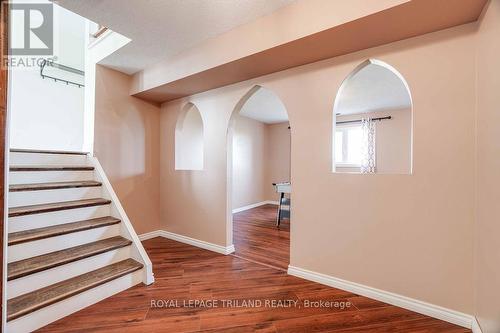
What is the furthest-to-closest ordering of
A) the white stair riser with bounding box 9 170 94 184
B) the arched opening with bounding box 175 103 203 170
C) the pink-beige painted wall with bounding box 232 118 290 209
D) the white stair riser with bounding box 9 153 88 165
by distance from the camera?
1. the pink-beige painted wall with bounding box 232 118 290 209
2. the arched opening with bounding box 175 103 203 170
3. the white stair riser with bounding box 9 153 88 165
4. the white stair riser with bounding box 9 170 94 184

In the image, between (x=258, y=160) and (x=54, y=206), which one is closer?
(x=54, y=206)

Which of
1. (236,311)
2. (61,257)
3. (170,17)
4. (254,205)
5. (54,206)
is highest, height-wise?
(170,17)

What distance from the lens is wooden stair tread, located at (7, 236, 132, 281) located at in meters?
1.54

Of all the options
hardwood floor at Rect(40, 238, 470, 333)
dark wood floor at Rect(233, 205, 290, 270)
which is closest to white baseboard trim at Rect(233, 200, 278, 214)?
dark wood floor at Rect(233, 205, 290, 270)

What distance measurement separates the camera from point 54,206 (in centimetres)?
197

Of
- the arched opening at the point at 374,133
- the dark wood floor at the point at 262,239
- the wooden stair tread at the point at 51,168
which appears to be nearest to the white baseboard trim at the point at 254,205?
the dark wood floor at the point at 262,239

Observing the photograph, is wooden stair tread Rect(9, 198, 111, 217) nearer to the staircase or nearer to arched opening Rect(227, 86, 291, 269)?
the staircase

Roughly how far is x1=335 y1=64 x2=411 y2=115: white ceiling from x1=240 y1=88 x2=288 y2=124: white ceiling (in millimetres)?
1219

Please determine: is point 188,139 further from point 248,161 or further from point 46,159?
point 248,161

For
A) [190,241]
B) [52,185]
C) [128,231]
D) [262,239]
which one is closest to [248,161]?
[262,239]

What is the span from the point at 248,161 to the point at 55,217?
437cm

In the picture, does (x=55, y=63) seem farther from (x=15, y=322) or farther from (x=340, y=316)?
(x=340, y=316)

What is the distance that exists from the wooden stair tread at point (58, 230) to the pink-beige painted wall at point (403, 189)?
188 cm

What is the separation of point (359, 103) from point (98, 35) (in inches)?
181
